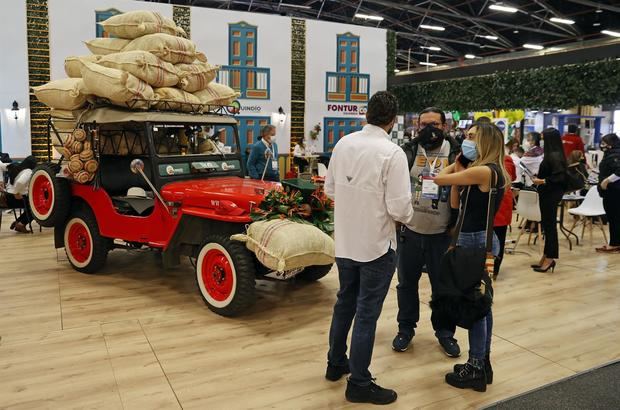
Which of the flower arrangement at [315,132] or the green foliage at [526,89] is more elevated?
the green foliage at [526,89]

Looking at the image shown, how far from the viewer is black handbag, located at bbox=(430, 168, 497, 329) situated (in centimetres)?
293

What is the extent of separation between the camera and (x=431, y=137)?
11.3 feet

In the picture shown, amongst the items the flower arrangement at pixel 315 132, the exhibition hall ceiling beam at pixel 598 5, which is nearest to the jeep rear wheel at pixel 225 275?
the flower arrangement at pixel 315 132

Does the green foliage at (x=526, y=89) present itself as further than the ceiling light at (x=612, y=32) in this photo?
No

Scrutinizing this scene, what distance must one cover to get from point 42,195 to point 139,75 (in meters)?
1.67

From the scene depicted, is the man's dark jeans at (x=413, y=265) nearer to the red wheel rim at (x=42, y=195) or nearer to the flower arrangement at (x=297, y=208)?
the flower arrangement at (x=297, y=208)

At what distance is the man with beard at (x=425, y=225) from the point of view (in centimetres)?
343

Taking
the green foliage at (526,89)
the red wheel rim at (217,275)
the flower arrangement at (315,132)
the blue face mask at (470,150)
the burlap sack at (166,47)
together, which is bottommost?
the red wheel rim at (217,275)

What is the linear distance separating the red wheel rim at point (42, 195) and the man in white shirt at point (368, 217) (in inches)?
143

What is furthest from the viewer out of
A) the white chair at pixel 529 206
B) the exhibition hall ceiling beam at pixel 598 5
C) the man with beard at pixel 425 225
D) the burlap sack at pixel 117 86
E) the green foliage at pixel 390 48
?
the exhibition hall ceiling beam at pixel 598 5

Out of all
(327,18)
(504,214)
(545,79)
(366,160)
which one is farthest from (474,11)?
(366,160)

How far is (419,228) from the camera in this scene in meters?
3.47

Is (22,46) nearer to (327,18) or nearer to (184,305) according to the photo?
(184,305)

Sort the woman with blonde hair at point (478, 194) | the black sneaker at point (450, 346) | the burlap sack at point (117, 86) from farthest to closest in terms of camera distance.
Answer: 1. the burlap sack at point (117, 86)
2. the black sneaker at point (450, 346)
3. the woman with blonde hair at point (478, 194)
